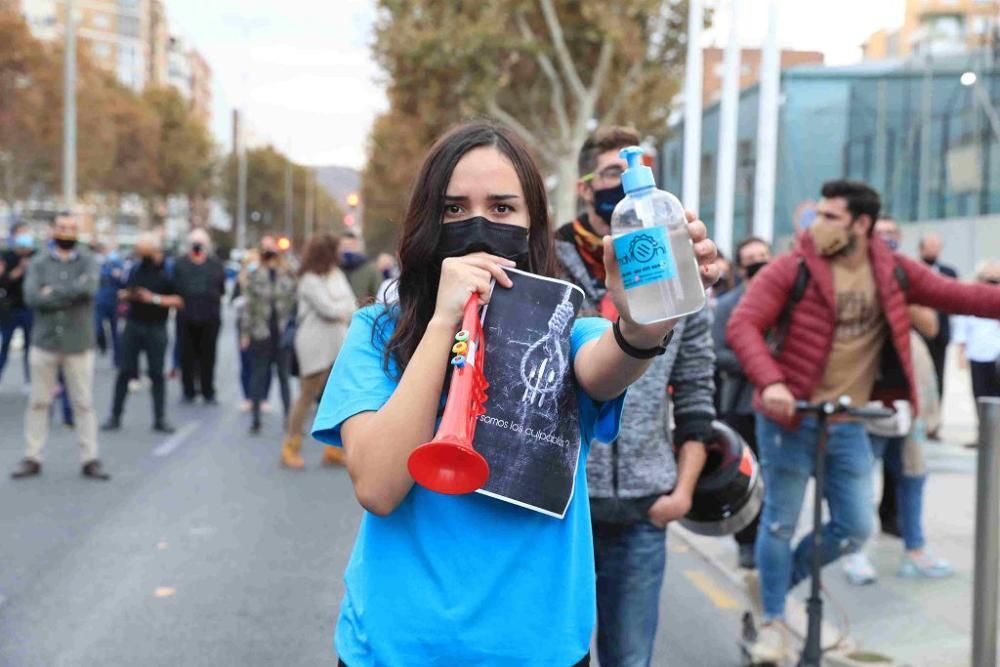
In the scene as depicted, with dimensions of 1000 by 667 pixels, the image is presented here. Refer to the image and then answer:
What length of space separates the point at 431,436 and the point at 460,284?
0.83ft

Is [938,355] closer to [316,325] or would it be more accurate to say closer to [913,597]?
[913,597]

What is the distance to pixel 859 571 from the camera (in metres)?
6.36

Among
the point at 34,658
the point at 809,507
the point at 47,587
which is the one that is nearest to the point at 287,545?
the point at 47,587

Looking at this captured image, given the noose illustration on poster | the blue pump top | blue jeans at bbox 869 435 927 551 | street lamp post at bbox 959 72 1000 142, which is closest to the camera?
the blue pump top

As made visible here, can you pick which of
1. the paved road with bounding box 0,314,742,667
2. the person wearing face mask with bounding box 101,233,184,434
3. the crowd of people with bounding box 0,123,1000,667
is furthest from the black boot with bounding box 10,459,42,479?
the crowd of people with bounding box 0,123,1000,667

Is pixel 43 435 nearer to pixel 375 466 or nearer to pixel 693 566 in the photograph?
pixel 693 566

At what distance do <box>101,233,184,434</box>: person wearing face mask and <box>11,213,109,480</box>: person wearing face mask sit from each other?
2.57m

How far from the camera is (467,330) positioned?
6.41 feet

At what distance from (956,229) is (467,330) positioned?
2354 cm

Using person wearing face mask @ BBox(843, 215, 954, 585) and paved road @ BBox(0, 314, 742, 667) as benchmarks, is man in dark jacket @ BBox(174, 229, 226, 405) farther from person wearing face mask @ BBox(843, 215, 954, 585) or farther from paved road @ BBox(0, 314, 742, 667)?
person wearing face mask @ BBox(843, 215, 954, 585)

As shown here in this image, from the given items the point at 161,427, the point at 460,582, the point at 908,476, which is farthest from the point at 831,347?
the point at 161,427

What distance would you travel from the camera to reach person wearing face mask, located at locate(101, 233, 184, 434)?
11.5 meters

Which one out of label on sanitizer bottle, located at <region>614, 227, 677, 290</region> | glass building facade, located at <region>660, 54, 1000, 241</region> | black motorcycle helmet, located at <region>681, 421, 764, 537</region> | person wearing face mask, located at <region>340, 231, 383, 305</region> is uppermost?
glass building facade, located at <region>660, 54, 1000, 241</region>

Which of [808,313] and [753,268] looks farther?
[753,268]
